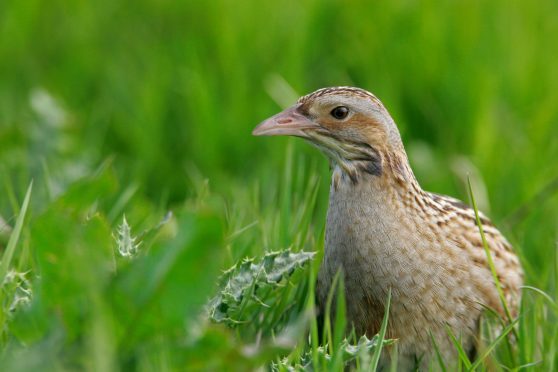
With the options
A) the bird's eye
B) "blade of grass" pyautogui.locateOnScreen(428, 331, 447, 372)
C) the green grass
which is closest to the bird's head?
the bird's eye

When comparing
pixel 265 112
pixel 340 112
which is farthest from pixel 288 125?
pixel 265 112

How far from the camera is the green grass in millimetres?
3965

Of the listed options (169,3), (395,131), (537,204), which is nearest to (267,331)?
(395,131)

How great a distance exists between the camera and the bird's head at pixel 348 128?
3.71m

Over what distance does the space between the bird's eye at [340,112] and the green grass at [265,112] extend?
31cm

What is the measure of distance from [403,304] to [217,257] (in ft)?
3.58

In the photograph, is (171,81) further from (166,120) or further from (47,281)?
(47,281)

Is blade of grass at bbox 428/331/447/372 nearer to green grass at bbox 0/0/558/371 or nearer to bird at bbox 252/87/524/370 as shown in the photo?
bird at bbox 252/87/524/370

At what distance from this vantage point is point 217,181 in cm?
592

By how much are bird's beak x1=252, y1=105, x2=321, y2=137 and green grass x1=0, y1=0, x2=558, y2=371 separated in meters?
0.27

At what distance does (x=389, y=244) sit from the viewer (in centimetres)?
351

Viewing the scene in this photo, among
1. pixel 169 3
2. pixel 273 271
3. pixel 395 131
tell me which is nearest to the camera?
pixel 273 271

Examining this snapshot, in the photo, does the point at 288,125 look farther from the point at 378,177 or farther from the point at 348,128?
the point at 378,177

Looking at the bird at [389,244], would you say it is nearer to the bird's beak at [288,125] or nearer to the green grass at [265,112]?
the bird's beak at [288,125]
